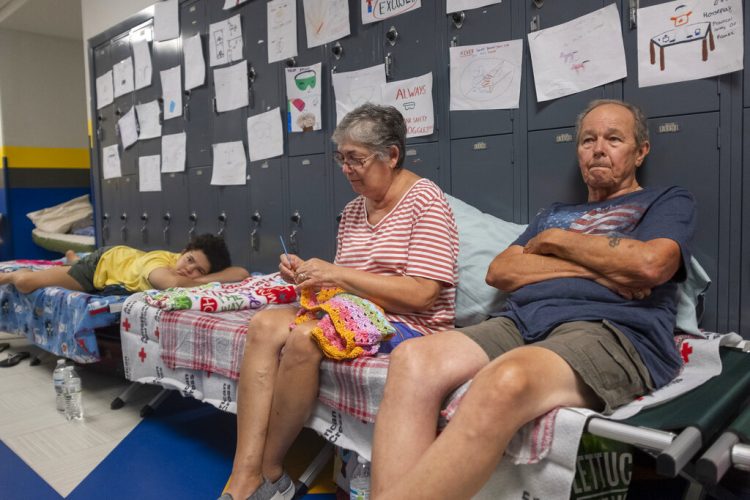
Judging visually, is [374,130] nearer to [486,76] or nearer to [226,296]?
[486,76]

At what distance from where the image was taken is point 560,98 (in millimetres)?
2059

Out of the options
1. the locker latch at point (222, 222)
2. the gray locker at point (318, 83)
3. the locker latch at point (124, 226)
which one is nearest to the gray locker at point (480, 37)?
the gray locker at point (318, 83)

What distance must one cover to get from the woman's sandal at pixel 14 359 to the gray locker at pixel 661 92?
12.1 ft

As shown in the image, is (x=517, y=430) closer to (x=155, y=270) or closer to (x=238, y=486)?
(x=238, y=486)

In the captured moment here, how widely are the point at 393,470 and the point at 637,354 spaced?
62cm

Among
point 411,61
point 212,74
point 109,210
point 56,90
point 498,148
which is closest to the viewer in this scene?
point 498,148

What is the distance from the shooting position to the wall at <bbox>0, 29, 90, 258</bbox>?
250 inches

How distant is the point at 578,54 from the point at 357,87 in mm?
1044

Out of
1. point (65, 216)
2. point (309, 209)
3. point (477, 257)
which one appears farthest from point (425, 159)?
point (65, 216)

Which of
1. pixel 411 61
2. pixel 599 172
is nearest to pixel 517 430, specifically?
pixel 599 172

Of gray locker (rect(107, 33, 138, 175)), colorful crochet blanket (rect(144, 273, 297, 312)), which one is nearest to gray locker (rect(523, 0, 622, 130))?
colorful crochet blanket (rect(144, 273, 297, 312))

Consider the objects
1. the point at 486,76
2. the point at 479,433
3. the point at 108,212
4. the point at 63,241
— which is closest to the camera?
the point at 479,433

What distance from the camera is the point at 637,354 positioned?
4.51 feet

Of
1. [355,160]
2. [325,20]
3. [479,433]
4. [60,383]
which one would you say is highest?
[325,20]
